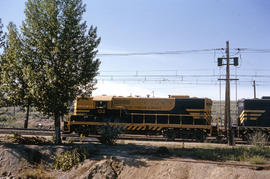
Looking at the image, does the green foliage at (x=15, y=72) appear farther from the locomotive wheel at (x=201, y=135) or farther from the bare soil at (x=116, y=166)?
the locomotive wheel at (x=201, y=135)

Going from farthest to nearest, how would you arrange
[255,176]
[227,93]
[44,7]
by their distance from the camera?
[227,93], [44,7], [255,176]

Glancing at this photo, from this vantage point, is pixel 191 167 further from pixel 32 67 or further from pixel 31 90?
pixel 32 67

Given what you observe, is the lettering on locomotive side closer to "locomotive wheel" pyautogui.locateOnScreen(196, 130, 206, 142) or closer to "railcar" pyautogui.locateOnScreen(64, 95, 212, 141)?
"railcar" pyautogui.locateOnScreen(64, 95, 212, 141)

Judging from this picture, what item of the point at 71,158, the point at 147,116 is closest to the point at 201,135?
the point at 147,116

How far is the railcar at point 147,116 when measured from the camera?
20.2 m

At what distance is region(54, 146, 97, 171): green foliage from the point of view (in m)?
12.2

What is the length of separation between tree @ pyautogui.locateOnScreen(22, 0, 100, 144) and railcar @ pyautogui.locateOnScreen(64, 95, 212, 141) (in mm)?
6947

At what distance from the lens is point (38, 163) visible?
12727 millimetres

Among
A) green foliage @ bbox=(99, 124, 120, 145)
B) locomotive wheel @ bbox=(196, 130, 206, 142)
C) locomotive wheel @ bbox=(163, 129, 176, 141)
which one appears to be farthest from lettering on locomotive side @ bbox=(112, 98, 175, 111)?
green foliage @ bbox=(99, 124, 120, 145)

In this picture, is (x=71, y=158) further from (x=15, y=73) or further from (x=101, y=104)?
(x=101, y=104)

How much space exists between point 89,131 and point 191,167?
1253cm

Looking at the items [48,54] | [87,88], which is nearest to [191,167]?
[87,88]

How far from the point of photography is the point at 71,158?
40.6 feet

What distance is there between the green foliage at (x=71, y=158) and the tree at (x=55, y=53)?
9.46ft
